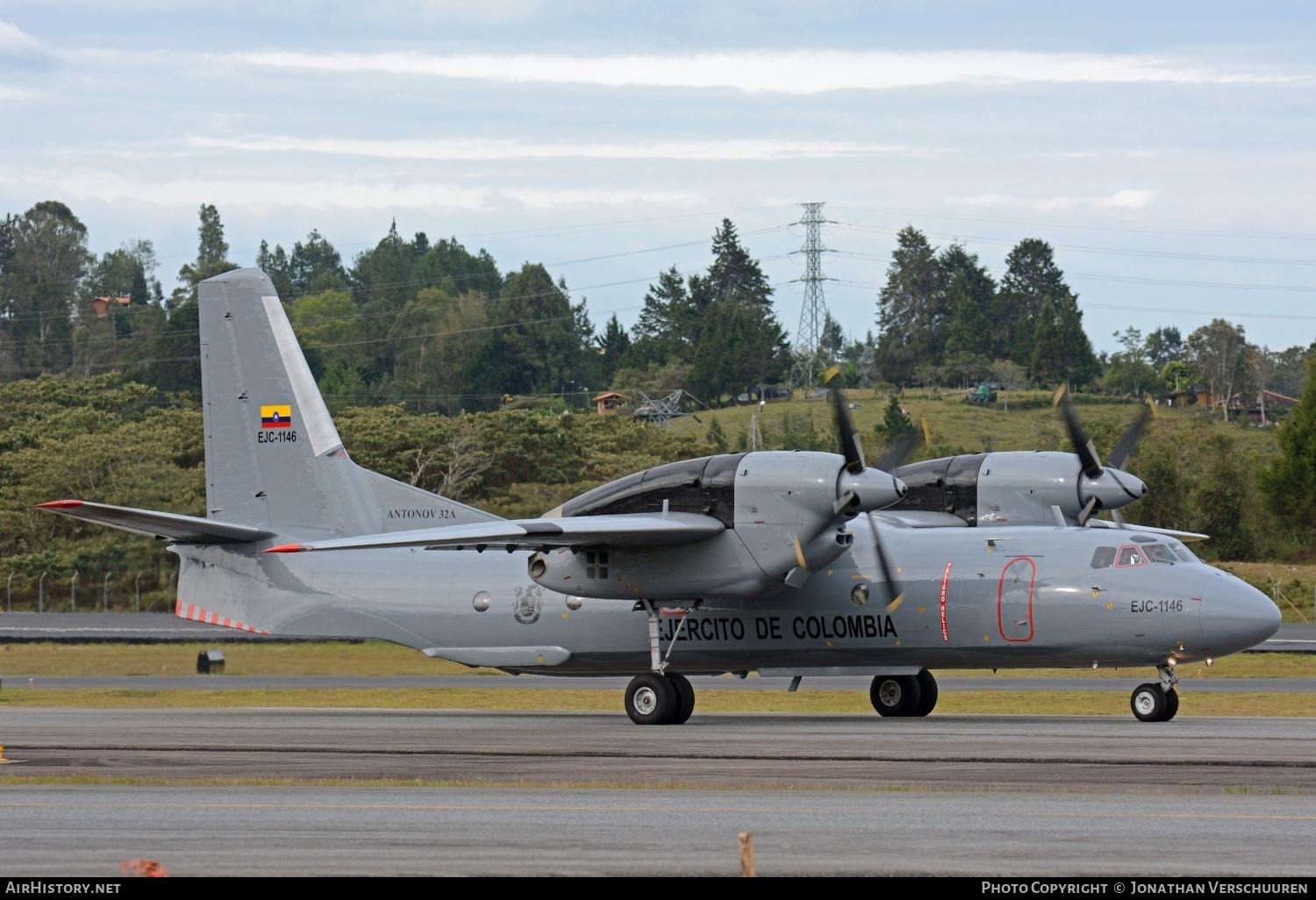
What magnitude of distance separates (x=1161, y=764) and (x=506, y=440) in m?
55.6

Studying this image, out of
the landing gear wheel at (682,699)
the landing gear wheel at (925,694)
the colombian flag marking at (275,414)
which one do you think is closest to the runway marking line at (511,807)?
the landing gear wheel at (682,699)

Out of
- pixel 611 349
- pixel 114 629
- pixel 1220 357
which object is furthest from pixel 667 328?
pixel 114 629

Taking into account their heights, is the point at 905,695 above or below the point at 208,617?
below

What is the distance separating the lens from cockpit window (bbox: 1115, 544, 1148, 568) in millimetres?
24578

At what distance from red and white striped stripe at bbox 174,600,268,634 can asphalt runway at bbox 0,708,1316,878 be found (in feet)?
16.4

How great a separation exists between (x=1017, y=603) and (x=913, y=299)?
5447 inches

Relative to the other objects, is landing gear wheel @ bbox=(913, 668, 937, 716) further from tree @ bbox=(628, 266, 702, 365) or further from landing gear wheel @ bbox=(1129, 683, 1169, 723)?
tree @ bbox=(628, 266, 702, 365)

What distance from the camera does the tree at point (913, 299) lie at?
155875 mm

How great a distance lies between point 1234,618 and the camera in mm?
23516

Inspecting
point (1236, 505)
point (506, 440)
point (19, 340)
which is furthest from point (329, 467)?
point (19, 340)

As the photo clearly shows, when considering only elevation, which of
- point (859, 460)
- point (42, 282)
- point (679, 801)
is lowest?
point (679, 801)

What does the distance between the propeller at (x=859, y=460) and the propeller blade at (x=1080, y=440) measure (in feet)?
9.30

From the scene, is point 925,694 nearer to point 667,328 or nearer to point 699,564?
point 699,564

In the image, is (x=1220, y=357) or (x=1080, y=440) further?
(x=1220, y=357)
